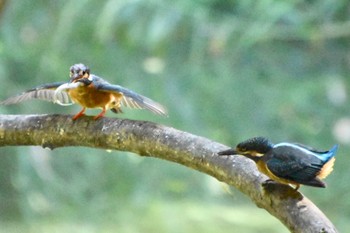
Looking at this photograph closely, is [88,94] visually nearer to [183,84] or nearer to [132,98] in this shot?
[132,98]

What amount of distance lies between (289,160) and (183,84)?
3.36 feet

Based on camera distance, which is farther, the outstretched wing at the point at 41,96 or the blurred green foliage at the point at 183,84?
the blurred green foliage at the point at 183,84

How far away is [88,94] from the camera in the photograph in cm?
90

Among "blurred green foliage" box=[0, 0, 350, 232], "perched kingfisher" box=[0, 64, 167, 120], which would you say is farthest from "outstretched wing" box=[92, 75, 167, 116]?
"blurred green foliage" box=[0, 0, 350, 232]

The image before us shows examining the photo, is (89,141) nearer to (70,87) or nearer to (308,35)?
(70,87)

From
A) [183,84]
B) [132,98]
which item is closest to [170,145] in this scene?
[132,98]

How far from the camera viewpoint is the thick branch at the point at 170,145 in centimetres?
71

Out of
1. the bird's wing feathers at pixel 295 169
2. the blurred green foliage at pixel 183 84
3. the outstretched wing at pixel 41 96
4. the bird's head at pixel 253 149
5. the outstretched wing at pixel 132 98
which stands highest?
the blurred green foliage at pixel 183 84

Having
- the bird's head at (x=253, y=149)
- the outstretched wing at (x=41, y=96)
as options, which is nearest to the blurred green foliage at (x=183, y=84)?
the outstretched wing at (x=41, y=96)

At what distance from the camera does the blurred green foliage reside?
68.5 inches

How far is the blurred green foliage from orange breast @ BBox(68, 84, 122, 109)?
0.79 m

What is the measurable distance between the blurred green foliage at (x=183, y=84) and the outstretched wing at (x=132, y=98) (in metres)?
0.78

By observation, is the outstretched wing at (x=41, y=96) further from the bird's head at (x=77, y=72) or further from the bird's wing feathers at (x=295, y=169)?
the bird's wing feathers at (x=295, y=169)

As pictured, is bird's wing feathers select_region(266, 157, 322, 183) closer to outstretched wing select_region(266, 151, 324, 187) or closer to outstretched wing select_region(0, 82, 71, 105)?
outstretched wing select_region(266, 151, 324, 187)
